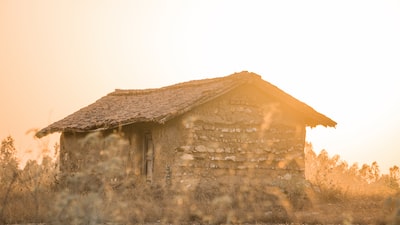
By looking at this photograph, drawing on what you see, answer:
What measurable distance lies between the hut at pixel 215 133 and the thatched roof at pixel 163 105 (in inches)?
1.3

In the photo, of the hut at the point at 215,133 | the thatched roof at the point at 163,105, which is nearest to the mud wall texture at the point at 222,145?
the hut at the point at 215,133

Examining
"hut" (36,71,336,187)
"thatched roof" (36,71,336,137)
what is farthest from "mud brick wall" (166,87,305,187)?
"thatched roof" (36,71,336,137)

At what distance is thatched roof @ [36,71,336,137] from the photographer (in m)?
17.7

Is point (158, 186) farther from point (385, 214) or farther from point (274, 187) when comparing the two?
point (385, 214)

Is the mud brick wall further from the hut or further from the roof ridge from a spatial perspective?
the roof ridge

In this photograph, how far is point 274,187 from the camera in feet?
60.0

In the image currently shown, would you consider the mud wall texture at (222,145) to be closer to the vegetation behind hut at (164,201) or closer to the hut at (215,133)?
the hut at (215,133)

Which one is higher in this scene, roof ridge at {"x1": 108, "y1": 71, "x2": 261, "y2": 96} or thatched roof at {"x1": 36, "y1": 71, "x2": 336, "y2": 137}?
roof ridge at {"x1": 108, "y1": 71, "x2": 261, "y2": 96}

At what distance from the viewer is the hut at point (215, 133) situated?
1745cm

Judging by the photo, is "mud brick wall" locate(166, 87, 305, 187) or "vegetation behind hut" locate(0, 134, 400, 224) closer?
"vegetation behind hut" locate(0, 134, 400, 224)

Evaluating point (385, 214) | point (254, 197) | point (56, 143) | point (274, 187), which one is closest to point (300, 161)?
point (274, 187)

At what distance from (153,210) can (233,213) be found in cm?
168

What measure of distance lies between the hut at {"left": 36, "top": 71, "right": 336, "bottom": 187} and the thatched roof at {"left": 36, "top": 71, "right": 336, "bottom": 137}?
32mm

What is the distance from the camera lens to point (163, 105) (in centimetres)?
1908
